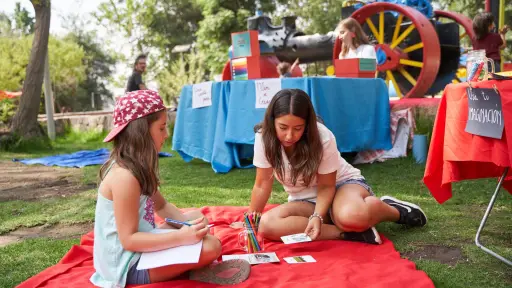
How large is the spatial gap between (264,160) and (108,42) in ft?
70.5

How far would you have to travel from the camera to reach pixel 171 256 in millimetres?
1844

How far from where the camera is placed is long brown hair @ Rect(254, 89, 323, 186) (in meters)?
2.30

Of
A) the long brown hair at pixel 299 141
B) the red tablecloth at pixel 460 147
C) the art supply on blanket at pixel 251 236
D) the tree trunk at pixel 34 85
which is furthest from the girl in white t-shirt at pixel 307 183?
the tree trunk at pixel 34 85

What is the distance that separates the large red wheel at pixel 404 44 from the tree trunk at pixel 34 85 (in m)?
4.73

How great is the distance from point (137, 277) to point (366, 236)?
113cm

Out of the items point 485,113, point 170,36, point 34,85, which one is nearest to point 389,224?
point 485,113

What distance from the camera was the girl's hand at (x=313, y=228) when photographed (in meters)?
2.37

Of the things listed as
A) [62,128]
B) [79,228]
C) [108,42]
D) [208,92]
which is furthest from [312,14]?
[79,228]

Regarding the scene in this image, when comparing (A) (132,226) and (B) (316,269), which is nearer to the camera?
(A) (132,226)

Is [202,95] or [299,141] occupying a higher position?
[202,95]

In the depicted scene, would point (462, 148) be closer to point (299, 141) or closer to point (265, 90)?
point (299, 141)

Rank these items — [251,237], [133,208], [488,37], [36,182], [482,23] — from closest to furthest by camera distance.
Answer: [133,208] → [251,237] → [36,182] → [482,23] → [488,37]

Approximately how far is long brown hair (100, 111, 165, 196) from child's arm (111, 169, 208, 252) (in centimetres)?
4

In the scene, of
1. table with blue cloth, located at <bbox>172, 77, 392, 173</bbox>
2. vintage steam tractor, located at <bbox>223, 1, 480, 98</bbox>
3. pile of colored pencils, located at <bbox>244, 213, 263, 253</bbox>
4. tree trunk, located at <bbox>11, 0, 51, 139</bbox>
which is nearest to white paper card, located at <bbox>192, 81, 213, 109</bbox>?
table with blue cloth, located at <bbox>172, 77, 392, 173</bbox>
